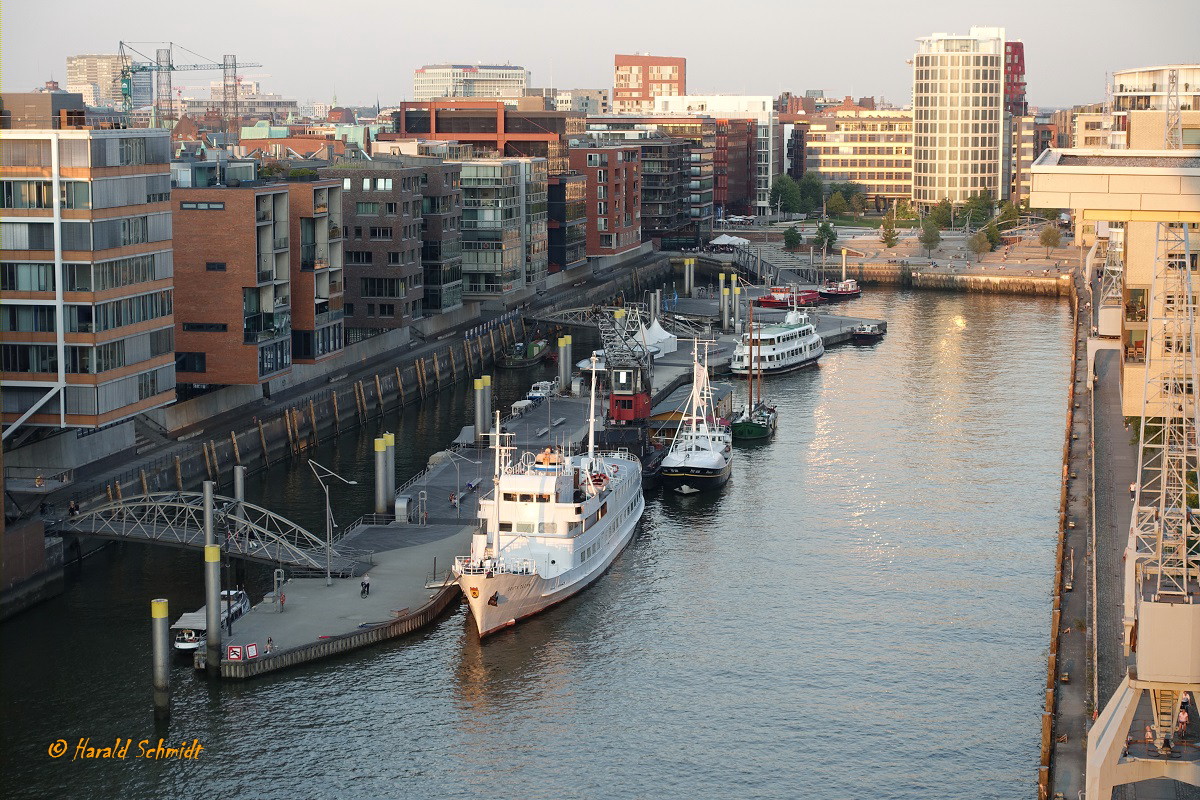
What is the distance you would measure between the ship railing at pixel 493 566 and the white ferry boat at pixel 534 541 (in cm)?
3

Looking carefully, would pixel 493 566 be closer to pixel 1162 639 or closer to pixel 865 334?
pixel 1162 639

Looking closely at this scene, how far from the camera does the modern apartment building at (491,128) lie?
144 metres

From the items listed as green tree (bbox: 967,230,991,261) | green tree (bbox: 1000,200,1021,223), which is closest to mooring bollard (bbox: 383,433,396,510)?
green tree (bbox: 967,230,991,261)

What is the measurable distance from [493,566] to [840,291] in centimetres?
9514

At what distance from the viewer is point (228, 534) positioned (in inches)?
2160

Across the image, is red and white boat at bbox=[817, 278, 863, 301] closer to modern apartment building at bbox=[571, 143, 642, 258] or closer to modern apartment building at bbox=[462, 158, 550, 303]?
modern apartment building at bbox=[571, 143, 642, 258]

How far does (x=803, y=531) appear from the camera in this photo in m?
65.4

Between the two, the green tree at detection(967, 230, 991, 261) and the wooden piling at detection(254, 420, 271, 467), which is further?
the green tree at detection(967, 230, 991, 261)

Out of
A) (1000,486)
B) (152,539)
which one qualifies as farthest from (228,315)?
(1000,486)

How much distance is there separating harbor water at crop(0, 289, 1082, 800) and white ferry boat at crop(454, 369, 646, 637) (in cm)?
84

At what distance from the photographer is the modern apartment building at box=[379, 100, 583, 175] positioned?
5674 inches

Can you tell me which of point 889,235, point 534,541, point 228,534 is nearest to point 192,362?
point 228,534

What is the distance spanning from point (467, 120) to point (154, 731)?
369ft

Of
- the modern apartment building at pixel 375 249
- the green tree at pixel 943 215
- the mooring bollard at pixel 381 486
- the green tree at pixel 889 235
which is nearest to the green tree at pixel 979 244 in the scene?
the green tree at pixel 889 235
